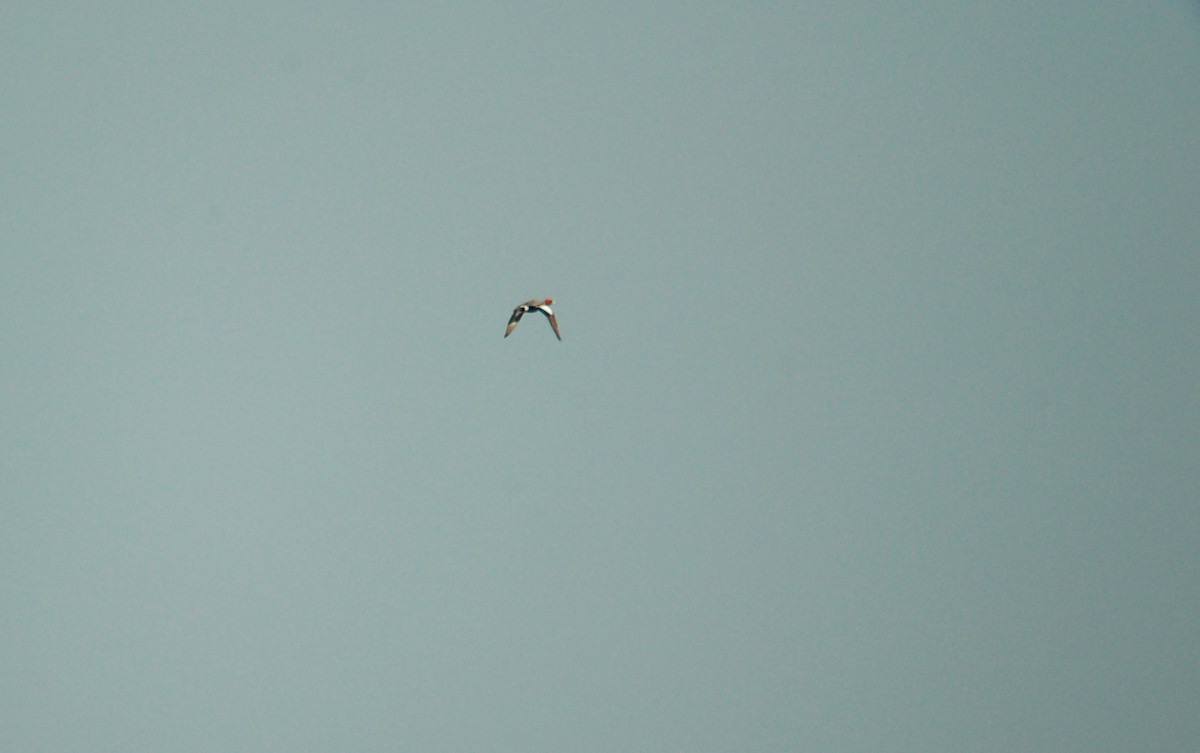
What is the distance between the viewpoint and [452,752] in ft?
59.0

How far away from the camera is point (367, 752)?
17953 millimetres

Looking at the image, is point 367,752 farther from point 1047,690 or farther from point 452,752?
point 1047,690

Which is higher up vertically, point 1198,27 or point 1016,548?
point 1198,27

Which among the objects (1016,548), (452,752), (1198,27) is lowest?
(452,752)

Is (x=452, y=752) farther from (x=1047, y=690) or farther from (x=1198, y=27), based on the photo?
(x=1198, y=27)

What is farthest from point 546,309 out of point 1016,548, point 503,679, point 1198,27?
point 1198,27

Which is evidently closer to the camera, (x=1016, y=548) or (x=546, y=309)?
(x=546, y=309)

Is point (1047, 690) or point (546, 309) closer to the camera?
point (546, 309)

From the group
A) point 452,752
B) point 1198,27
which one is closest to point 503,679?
point 452,752

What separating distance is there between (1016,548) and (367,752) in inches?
411

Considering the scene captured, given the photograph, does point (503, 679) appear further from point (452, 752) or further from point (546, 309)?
point (546, 309)

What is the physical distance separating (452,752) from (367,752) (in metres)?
1.31

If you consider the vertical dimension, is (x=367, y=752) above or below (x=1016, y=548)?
below

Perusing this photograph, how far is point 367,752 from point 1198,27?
1699cm
